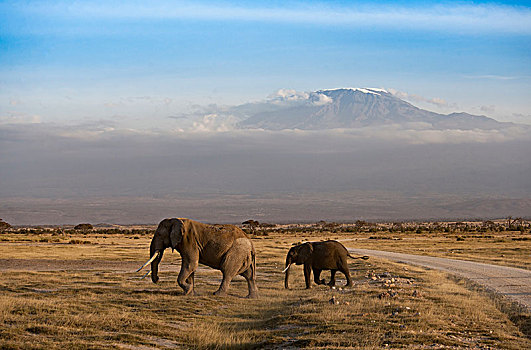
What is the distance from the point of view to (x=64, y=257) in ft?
133

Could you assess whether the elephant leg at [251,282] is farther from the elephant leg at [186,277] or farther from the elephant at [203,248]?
the elephant leg at [186,277]

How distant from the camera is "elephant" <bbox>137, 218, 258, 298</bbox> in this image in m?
19.8

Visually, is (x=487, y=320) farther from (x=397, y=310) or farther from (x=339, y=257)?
(x=339, y=257)

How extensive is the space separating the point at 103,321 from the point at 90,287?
789cm

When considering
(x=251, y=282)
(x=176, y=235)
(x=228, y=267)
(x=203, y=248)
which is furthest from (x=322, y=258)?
(x=176, y=235)

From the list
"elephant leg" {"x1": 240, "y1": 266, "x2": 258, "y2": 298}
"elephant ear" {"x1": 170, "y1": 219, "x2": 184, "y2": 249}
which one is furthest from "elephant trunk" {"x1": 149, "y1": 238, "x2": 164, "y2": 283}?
"elephant leg" {"x1": 240, "y1": 266, "x2": 258, "y2": 298}

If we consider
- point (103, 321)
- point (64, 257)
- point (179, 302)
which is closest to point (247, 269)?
point (179, 302)

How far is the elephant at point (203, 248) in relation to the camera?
779 inches

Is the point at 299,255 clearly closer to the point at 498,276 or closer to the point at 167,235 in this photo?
the point at 167,235

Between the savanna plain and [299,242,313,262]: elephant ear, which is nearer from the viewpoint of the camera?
the savanna plain

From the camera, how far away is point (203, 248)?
2025 centimetres

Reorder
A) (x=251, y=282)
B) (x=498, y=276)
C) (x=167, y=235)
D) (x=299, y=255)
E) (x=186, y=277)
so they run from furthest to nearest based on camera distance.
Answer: (x=498, y=276) → (x=299, y=255) → (x=251, y=282) → (x=167, y=235) → (x=186, y=277)

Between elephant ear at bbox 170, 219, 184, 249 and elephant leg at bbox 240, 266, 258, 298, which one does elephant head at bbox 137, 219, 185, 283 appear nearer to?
elephant ear at bbox 170, 219, 184, 249

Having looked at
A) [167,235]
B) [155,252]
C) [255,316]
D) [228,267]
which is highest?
[167,235]
